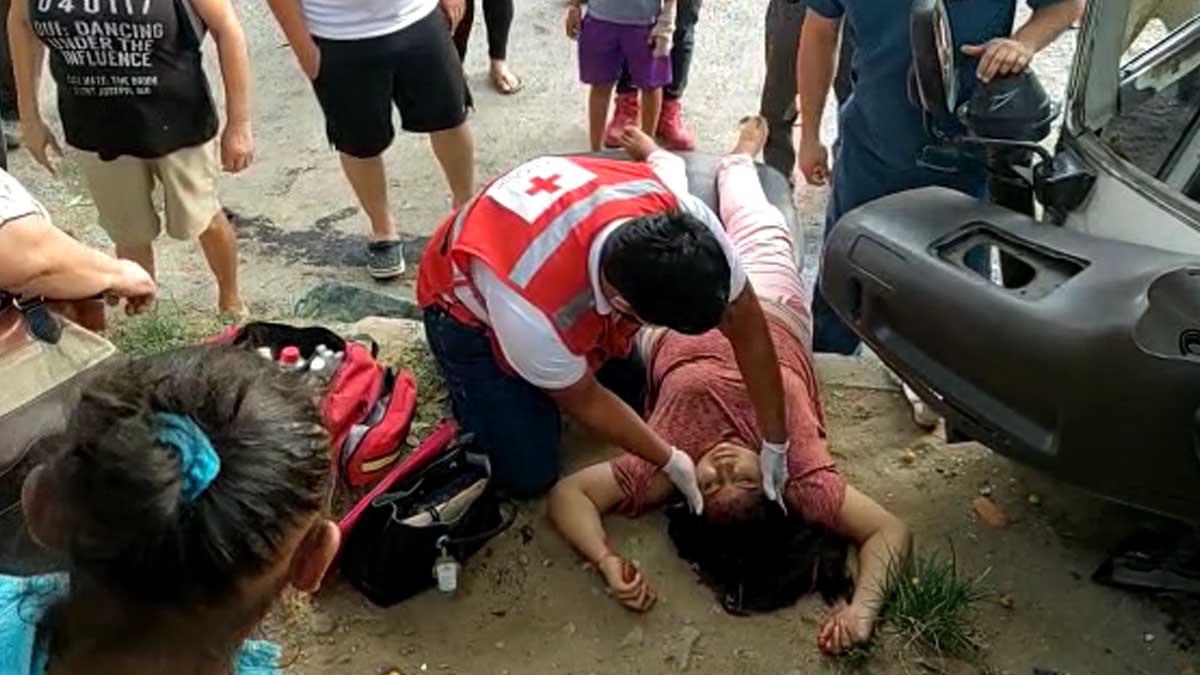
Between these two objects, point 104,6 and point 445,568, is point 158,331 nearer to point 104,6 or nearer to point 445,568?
point 104,6

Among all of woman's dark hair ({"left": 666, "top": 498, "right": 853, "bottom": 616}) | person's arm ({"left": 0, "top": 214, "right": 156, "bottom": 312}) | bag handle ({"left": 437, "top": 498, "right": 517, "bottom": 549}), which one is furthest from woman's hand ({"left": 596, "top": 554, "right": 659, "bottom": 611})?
person's arm ({"left": 0, "top": 214, "right": 156, "bottom": 312})

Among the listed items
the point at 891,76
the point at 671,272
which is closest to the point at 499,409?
the point at 671,272

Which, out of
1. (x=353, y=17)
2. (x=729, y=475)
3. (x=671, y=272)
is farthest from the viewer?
(x=353, y=17)

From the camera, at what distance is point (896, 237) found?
2.82m

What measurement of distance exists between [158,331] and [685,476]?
1787mm

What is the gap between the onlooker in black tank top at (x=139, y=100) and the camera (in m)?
3.78

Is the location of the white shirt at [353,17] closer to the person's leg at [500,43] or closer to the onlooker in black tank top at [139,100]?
the onlooker in black tank top at [139,100]

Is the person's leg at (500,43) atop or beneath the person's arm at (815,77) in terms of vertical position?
beneath

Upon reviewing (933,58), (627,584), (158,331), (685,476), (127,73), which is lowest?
(158,331)

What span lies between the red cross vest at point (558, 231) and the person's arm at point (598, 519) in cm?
30

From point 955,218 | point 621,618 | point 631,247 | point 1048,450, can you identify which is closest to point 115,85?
point 631,247

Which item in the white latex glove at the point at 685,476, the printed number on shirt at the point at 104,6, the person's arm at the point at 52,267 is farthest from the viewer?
the printed number on shirt at the point at 104,6

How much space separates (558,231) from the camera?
302 cm

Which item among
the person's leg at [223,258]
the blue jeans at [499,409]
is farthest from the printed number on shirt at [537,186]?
the person's leg at [223,258]
